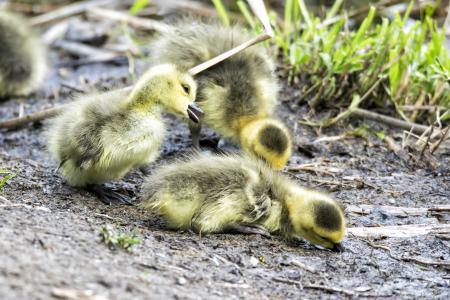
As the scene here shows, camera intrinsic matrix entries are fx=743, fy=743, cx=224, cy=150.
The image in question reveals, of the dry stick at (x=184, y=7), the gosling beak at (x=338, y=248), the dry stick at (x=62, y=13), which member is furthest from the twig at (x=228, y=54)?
the dry stick at (x=184, y=7)

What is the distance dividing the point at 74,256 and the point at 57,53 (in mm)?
5165

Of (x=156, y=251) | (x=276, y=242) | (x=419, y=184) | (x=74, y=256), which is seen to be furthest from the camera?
(x=419, y=184)

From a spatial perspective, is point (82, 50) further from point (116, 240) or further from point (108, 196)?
point (116, 240)

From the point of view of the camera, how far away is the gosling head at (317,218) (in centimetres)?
337

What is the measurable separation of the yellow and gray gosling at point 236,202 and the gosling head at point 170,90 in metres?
0.36

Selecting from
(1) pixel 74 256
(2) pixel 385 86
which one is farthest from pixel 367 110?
(1) pixel 74 256

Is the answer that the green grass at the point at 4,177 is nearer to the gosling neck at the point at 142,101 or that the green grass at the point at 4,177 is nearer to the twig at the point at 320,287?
the gosling neck at the point at 142,101

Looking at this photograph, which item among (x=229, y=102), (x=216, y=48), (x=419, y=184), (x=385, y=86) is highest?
(x=216, y=48)

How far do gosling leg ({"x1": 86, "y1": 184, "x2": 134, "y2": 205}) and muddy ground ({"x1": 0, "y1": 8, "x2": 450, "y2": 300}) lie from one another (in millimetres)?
59

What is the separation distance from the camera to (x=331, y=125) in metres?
5.01

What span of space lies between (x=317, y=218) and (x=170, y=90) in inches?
39.3

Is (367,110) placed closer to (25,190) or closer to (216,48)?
(216,48)

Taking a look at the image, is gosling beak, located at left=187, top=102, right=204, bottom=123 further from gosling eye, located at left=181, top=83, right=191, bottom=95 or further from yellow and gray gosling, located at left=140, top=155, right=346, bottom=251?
yellow and gray gosling, located at left=140, top=155, right=346, bottom=251

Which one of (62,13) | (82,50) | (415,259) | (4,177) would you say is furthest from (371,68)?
(62,13)
